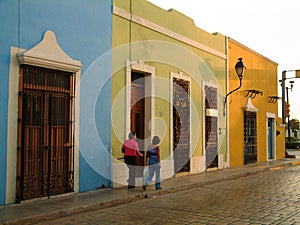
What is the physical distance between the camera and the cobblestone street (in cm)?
694

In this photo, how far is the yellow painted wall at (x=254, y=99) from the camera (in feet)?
57.8

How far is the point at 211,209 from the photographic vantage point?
7.92 meters

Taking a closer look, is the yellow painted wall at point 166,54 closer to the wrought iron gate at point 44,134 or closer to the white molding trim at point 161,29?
the white molding trim at point 161,29

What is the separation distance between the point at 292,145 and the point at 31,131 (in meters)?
36.8

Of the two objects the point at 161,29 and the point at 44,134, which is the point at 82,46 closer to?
the point at 44,134

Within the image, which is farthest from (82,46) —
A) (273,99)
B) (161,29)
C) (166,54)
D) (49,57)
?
(273,99)

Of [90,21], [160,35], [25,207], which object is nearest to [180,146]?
[160,35]

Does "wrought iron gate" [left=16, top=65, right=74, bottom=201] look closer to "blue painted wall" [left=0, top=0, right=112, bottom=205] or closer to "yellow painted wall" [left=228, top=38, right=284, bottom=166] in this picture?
"blue painted wall" [left=0, top=0, right=112, bottom=205]

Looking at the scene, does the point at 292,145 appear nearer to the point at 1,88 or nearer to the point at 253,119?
the point at 253,119

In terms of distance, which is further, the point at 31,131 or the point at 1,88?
the point at 31,131

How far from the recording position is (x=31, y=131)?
837cm

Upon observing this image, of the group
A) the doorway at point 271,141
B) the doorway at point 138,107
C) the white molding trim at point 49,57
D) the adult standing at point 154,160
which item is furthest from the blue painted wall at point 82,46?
the doorway at point 271,141

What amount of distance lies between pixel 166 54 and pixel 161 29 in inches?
34.1

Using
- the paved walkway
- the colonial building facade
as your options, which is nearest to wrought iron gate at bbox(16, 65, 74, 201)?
the colonial building facade
